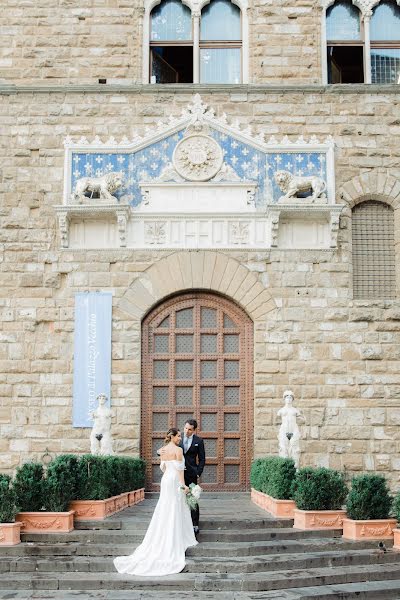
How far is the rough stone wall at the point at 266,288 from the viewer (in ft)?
55.6

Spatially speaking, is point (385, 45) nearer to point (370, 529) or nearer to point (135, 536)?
point (370, 529)

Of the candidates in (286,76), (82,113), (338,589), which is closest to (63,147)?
(82,113)

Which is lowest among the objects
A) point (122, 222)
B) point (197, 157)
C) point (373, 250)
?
point (373, 250)

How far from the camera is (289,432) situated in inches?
618

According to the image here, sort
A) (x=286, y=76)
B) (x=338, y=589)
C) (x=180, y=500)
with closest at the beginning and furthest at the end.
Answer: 1. (x=338, y=589)
2. (x=180, y=500)
3. (x=286, y=76)

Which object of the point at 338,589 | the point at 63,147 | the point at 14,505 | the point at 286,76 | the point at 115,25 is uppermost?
the point at 115,25

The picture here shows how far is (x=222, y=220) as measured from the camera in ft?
57.7

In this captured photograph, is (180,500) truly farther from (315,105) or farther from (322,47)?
(322,47)

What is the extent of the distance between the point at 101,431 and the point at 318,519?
4.39 meters

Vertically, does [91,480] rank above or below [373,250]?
below

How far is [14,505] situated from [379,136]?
1046 centimetres

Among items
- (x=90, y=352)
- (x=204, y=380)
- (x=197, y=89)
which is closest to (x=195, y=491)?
(x=204, y=380)

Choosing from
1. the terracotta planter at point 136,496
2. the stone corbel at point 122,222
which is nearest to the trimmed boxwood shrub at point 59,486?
the terracotta planter at point 136,496

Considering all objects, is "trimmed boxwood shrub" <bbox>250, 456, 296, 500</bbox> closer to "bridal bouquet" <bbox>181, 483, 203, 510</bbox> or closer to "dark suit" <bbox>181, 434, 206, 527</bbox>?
"dark suit" <bbox>181, 434, 206, 527</bbox>
